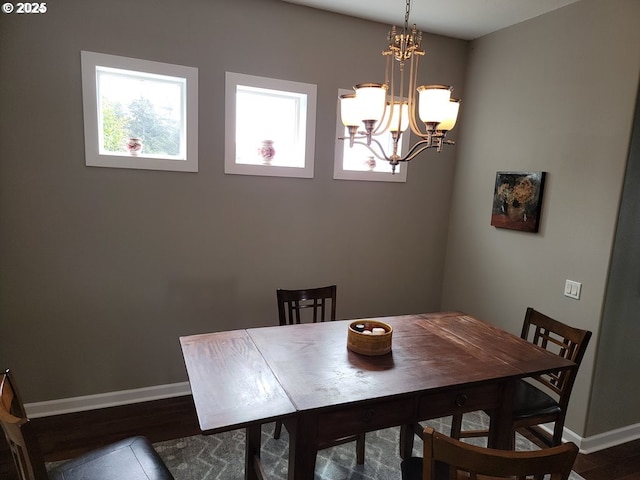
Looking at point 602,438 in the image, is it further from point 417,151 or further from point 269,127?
point 269,127

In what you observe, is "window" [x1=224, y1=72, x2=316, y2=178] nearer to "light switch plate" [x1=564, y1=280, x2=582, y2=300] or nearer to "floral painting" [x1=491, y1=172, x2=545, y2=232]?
"floral painting" [x1=491, y1=172, x2=545, y2=232]

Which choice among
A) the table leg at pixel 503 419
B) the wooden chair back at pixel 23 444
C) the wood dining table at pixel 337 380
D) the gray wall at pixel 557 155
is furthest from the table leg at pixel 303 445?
the gray wall at pixel 557 155

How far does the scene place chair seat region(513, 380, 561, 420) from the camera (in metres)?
2.01

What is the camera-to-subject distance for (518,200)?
2.97 meters

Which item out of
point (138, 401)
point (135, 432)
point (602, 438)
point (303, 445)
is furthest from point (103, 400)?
point (602, 438)

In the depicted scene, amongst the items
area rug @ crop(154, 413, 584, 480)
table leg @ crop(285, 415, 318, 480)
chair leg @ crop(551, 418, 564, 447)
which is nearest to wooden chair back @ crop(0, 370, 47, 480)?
table leg @ crop(285, 415, 318, 480)

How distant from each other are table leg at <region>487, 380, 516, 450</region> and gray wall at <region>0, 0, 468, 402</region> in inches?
65.5

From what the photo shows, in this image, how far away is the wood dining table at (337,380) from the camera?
4.67ft

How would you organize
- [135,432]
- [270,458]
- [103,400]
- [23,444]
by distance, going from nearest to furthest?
[23,444] < [270,458] < [135,432] < [103,400]

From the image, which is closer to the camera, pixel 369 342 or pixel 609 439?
pixel 369 342

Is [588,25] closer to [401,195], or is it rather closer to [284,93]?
[401,195]

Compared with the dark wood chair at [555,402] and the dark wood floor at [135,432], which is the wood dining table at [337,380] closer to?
the dark wood chair at [555,402]

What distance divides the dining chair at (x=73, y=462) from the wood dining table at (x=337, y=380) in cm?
37

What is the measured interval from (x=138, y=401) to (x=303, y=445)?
1.91 m
